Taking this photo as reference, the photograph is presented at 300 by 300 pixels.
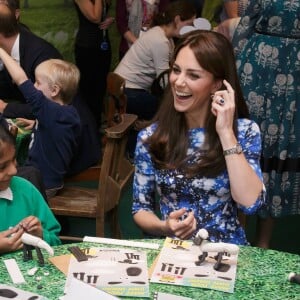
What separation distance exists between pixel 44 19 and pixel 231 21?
2.84 metres

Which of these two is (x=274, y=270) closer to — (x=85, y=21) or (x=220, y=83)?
(x=220, y=83)

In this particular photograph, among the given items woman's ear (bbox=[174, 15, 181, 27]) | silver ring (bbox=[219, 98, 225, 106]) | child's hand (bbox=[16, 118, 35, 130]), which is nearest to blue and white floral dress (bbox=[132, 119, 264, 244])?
silver ring (bbox=[219, 98, 225, 106])

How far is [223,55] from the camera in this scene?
1951 mm

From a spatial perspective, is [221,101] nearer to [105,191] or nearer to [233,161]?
[233,161]

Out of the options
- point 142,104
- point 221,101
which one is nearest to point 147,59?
point 142,104

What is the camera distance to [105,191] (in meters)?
2.81

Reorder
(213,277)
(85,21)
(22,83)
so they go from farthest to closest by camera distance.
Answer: (85,21)
(22,83)
(213,277)

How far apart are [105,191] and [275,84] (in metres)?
0.94

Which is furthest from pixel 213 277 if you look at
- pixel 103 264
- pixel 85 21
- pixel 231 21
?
pixel 85 21

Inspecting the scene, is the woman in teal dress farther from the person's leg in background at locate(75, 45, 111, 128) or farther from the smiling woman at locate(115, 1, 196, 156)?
the person's leg in background at locate(75, 45, 111, 128)

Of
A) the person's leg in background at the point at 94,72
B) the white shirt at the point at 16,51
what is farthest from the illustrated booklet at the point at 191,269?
the person's leg in background at the point at 94,72

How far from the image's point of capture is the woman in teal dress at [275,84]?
2775 mm

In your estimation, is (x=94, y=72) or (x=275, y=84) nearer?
(x=275, y=84)

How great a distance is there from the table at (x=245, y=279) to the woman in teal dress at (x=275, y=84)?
4.58 ft
